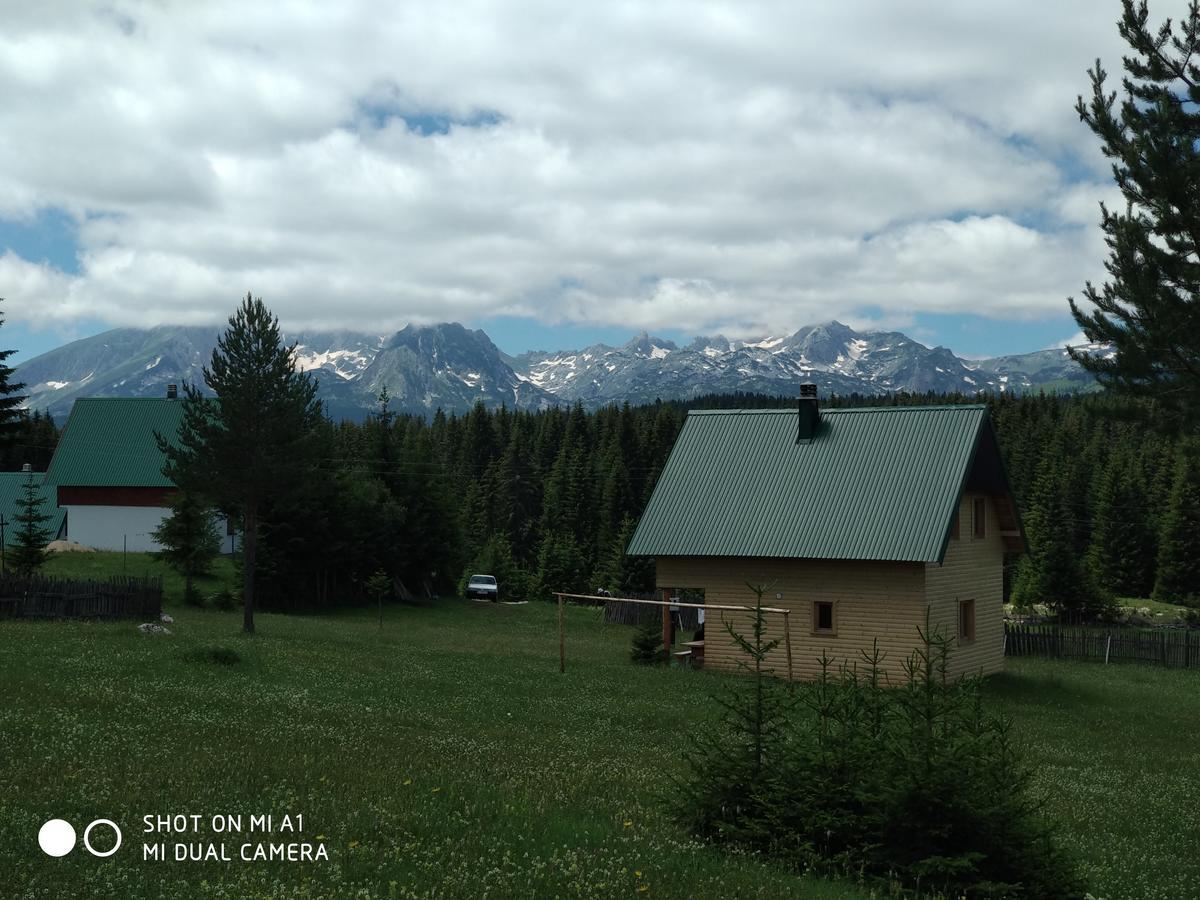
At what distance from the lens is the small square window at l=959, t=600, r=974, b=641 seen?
37969 mm

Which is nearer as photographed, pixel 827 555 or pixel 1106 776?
pixel 1106 776

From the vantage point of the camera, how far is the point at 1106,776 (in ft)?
72.4

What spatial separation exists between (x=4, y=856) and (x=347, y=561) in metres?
53.9

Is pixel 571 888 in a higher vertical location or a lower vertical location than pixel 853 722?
lower

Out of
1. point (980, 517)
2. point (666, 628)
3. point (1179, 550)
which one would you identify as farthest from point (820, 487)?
point (1179, 550)

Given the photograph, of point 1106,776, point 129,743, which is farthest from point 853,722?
point 1106,776

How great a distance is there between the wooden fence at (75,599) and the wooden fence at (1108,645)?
40.2m

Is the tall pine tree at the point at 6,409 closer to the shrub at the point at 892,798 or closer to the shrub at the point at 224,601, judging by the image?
the shrub at the point at 224,601

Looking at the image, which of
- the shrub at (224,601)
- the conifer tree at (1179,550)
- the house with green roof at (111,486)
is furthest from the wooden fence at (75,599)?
the conifer tree at (1179,550)

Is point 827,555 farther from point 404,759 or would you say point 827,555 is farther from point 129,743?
point 129,743

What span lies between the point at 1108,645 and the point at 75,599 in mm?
44855

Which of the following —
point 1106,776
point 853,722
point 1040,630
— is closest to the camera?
point 853,722

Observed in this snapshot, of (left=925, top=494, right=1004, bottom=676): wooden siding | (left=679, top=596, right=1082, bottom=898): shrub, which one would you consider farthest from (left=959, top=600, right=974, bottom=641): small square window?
(left=679, top=596, right=1082, bottom=898): shrub

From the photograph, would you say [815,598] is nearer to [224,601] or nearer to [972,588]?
[972,588]
